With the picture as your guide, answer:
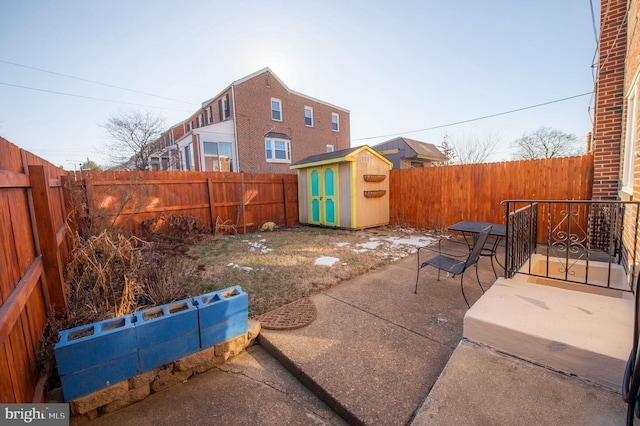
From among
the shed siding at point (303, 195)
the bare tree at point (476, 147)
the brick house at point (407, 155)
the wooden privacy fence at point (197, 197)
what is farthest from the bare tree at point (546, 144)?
the wooden privacy fence at point (197, 197)

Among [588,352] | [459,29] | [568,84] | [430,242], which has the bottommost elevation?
[430,242]

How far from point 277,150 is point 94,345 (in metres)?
15.8

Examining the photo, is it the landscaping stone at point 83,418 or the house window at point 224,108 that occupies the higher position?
the house window at point 224,108

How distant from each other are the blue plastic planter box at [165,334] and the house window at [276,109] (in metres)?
15.8

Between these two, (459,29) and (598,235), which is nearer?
(598,235)

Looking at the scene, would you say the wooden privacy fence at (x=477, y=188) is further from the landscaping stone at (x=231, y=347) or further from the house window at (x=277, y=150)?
the house window at (x=277, y=150)

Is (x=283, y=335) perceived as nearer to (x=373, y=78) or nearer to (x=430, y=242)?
(x=430, y=242)

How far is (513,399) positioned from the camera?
149 centimetres

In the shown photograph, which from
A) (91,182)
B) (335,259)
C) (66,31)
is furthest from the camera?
(66,31)

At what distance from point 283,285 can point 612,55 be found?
652cm

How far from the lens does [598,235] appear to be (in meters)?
5.05

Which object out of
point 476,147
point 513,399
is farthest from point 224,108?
point 476,147

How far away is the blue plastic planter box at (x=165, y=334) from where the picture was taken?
1845mm

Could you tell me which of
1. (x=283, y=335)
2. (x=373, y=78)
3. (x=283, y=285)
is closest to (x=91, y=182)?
(x=283, y=285)
